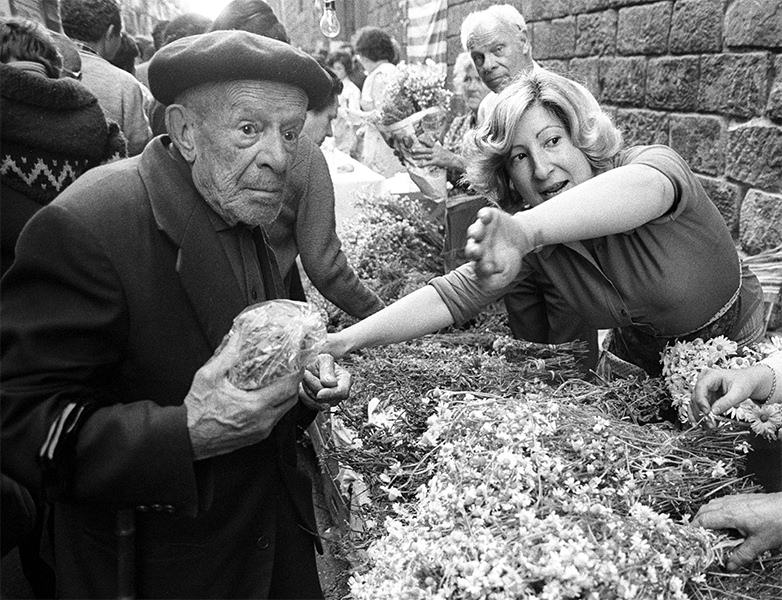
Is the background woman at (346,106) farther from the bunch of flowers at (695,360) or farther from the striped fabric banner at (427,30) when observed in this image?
the bunch of flowers at (695,360)

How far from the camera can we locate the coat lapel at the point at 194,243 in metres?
1.55

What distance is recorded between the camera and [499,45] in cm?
404

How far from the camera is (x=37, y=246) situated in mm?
1398

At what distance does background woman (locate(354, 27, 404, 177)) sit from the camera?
6824mm

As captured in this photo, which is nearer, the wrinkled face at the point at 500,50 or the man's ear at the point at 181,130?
the man's ear at the point at 181,130

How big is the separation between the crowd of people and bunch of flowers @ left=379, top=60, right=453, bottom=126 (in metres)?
1.74

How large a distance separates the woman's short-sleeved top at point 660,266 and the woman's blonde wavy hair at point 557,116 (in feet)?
0.30

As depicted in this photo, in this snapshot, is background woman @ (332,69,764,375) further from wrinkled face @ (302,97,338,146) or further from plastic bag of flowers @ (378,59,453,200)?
plastic bag of flowers @ (378,59,453,200)

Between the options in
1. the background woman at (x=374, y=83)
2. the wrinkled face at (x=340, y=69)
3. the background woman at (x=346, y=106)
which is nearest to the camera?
the background woman at (x=374, y=83)

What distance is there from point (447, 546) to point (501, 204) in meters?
1.42

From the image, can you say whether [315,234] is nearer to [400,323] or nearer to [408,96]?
[400,323]

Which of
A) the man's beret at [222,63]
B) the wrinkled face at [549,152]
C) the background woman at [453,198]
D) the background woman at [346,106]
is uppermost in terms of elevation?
the man's beret at [222,63]

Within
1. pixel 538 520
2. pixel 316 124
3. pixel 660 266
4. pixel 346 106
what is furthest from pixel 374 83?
pixel 538 520

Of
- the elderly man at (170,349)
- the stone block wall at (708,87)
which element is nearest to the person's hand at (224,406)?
the elderly man at (170,349)
